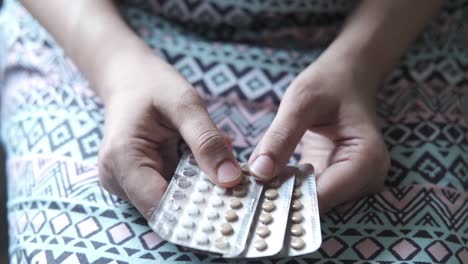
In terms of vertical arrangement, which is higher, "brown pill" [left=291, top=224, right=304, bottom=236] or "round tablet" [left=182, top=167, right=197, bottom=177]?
"round tablet" [left=182, top=167, right=197, bottom=177]

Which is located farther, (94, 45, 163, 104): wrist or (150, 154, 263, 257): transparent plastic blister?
(94, 45, 163, 104): wrist

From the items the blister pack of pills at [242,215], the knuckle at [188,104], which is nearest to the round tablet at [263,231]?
the blister pack of pills at [242,215]

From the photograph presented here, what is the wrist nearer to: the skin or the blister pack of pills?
the skin

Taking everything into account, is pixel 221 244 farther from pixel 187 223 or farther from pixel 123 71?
pixel 123 71

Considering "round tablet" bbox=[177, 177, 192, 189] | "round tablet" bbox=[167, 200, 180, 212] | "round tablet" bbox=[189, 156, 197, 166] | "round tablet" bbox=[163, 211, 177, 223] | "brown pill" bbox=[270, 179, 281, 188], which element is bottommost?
"round tablet" bbox=[163, 211, 177, 223]

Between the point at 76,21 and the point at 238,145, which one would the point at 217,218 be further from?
the point at 76,21

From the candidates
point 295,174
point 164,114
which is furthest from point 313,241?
point 164,114

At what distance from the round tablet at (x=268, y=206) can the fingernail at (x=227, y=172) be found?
0.10ft

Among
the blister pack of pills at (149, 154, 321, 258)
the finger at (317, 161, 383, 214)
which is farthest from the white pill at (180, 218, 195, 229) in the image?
the finger at (317, 161, 383, 214)

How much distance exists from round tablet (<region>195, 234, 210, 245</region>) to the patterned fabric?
0.05 m

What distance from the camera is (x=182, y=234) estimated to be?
1.44 ft

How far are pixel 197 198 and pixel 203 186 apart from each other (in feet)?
0.05

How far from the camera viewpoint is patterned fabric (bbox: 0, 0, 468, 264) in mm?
504

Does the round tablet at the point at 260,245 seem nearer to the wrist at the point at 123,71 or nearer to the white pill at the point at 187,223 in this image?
the white pill at the point at 187,223
